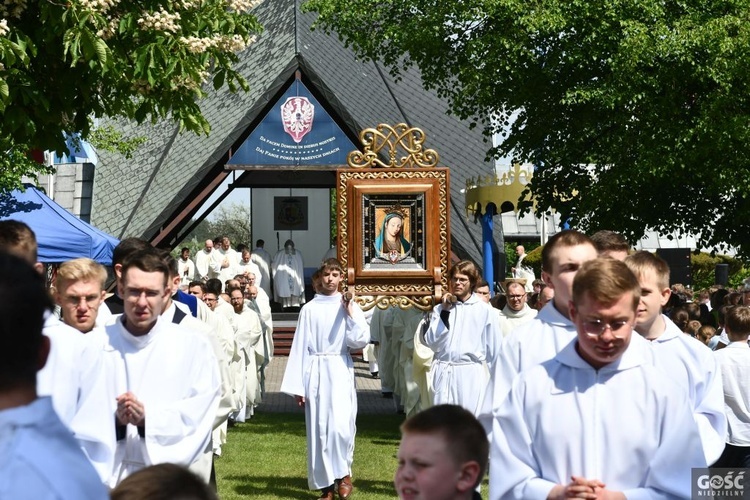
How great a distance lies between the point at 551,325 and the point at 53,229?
1421 cm

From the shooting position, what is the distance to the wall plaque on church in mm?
35656

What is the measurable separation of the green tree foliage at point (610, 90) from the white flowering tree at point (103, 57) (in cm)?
885

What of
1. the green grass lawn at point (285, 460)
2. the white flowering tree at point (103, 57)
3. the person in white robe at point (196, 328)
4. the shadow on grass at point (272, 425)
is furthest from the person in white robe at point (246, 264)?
the person in white robe at point (196, 328)

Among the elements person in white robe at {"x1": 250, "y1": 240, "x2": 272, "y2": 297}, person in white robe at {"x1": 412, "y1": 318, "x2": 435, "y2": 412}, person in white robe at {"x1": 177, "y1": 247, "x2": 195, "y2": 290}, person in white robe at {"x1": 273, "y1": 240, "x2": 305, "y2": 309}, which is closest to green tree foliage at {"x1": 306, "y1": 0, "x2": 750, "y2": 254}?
person in white robe at {"x1": 412, "y1": 318, "x2": 435, "y2": 412}

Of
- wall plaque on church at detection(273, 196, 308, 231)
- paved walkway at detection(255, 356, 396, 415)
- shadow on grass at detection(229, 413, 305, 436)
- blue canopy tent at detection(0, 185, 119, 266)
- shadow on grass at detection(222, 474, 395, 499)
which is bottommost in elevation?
shadow on grass at detection(222, 474, 395, 499)

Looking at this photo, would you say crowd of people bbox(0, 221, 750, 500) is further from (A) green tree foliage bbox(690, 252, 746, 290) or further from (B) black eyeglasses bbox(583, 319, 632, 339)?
(A) green tree foliage bbox(690, 252, 746, 290)

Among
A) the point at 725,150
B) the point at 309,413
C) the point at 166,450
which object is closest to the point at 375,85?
the point at 725,150

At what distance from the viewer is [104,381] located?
5.38 m

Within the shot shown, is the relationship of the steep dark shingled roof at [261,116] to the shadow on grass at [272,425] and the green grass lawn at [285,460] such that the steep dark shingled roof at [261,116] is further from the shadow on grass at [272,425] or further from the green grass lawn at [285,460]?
the green grass lawn at [285,460]

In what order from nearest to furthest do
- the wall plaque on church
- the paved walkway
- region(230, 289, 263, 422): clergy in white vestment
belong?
region(230, 289, 263, 422): clergy in white vestment
the paved walkway
the wall plaque on church

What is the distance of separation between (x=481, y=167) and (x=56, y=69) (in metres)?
24.0

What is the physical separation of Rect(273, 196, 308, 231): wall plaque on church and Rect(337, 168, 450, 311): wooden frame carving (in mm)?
25106

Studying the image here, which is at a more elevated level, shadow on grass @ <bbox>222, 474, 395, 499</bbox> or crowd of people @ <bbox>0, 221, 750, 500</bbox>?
crowd of people @ <bbox>0, 221, 750, 500</bbox>

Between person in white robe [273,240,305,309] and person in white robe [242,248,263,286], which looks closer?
person in white robe [242,248,263,286]
